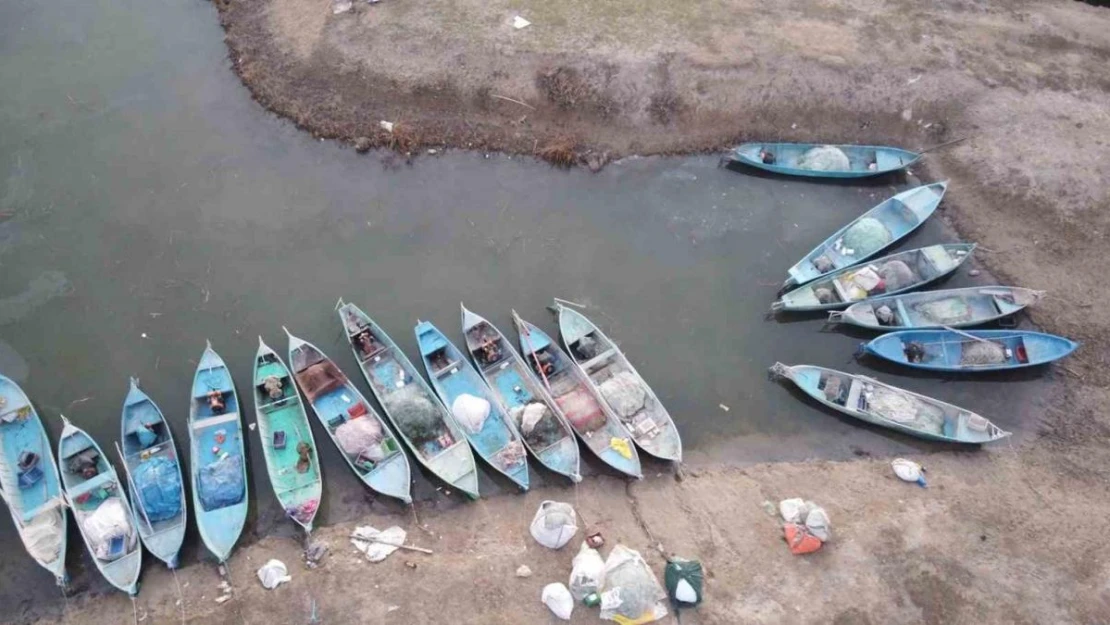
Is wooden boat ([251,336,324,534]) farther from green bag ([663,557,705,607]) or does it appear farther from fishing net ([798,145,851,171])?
fishing net ([798,145,851,171])

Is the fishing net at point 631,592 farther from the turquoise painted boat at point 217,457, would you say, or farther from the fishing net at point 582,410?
the turquoise painted boat at point 217,457

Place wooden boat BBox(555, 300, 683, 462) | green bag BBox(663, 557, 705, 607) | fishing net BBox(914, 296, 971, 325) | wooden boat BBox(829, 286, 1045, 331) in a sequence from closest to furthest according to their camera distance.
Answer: green bag BBox(663, 557, 705, 607) < wooden boat BBox(555, 300, 683, 462) < wooden boat BBox(829, 286, 1045, 331) < fishing net BBox(914, 296, 971, 325)

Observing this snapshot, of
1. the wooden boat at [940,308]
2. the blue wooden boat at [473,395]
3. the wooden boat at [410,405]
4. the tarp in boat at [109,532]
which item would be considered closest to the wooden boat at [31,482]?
the tarp in boat at [109,532]

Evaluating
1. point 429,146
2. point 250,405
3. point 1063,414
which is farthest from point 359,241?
point 1063,414

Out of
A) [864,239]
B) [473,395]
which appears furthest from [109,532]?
[864,239]

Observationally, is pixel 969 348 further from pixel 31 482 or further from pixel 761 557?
pixel 31 482

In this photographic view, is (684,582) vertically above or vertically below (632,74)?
below

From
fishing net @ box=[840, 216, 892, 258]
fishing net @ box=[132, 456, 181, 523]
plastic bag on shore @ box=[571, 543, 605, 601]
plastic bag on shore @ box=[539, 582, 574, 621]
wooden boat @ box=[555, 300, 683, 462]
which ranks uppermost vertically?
fishing net @ box=[840, 216, 892, 258]

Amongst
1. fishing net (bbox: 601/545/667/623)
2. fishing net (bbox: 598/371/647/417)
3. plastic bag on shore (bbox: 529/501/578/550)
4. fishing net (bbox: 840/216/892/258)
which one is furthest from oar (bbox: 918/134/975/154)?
plastic bag on shore (bbox: 529/501/578/550)
